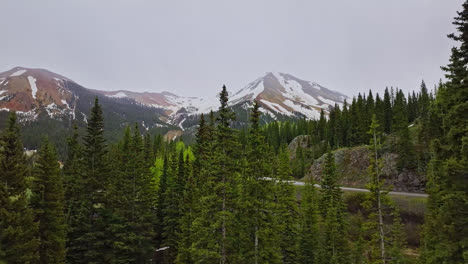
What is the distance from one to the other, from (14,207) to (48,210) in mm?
3623

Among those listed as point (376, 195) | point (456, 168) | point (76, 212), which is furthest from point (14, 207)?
point (456, 168)

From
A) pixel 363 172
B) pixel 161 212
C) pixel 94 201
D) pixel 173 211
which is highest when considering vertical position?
pixel 363 172

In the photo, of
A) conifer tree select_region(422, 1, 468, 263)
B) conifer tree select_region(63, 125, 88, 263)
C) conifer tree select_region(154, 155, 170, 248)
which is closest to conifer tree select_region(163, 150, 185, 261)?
conifer tree select_region(154, 155, 170, 248)

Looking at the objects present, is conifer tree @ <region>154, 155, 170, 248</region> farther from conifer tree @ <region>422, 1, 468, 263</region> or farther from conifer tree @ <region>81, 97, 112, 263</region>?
conifer tree @ <region>422, 1, 468, 263</region>

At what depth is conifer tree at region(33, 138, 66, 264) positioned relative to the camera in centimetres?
2103

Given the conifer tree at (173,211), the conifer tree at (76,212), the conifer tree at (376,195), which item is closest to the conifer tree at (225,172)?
the conifer tree at (376,195)

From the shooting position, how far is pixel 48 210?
21.5m

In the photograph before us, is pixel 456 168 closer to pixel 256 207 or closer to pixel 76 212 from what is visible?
pixel 256 207

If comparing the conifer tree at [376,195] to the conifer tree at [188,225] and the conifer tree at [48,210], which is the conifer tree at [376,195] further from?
the conifer tree at [48,210]

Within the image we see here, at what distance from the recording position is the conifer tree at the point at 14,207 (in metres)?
17.5

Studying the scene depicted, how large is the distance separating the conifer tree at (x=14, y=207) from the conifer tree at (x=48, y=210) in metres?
1.38

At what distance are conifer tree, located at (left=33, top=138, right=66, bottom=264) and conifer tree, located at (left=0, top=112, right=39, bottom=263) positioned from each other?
1376 millimetres

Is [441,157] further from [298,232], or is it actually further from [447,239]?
[298,232]

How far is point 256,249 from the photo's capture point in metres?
18.8
